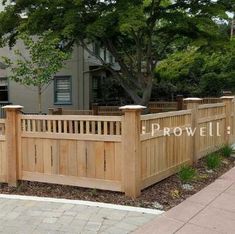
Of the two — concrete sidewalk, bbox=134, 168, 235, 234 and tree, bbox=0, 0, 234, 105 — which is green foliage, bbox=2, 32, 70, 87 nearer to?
tree, bbox=0, 0, 234, 105

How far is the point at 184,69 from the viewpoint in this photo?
23.7m

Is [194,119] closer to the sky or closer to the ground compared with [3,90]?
closer to the ground

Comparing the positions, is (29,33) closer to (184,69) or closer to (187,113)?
(187,113)

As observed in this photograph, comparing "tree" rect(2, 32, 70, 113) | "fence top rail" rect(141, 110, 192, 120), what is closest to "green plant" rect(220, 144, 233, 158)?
"fence top rail" rect(141, 110, 192, 120)

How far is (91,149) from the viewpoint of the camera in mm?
6559

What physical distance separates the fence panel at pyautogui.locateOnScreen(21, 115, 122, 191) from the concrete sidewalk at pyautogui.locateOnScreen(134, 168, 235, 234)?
1.08 meters

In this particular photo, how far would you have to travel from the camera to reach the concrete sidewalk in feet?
16.9

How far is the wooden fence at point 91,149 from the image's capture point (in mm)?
6320

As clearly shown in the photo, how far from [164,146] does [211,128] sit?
10.2 feet

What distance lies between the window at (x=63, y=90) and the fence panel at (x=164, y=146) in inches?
550

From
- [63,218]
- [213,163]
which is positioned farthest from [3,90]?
[63,218]

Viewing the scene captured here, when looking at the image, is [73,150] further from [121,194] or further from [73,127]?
[121,194]

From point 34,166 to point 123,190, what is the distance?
5.19 ft

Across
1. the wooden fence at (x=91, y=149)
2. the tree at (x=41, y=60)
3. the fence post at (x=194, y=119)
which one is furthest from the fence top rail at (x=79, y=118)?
the tree at (x=41, y=60)
